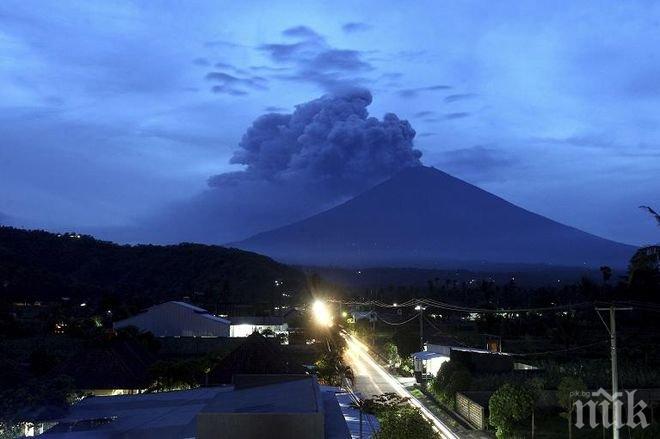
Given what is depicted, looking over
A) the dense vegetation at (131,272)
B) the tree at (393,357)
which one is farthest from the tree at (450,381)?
the dense vegetation at (131,272)

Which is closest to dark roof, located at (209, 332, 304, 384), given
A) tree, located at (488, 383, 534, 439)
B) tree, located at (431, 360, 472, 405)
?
tree, located at (431, 360, 472, 405)

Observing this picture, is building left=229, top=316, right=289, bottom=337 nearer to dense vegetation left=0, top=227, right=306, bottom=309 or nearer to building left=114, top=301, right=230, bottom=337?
building left=114, top=301, right=230, bottom=337


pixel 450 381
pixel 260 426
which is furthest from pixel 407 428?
pixel 450 381

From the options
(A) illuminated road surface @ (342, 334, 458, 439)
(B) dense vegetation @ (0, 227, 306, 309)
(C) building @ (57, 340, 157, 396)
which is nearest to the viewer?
(A) illuminated road surface @ (342, 334, 458, 439)

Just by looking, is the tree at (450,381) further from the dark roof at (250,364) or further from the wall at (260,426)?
the wall at (260,426)

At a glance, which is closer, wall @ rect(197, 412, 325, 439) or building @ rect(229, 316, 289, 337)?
wall @ rect(197, 412, 325, 439)

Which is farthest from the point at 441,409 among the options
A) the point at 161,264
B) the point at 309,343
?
the point at 161,264
